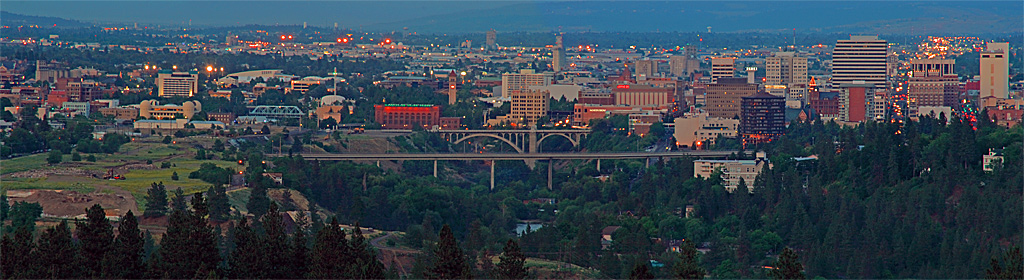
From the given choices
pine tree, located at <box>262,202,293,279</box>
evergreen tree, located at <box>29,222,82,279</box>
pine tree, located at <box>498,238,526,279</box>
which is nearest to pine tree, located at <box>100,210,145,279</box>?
evergreen tree, located at <box>29,222,82,279</box>

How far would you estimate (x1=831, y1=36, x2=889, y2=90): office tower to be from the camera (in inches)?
6176

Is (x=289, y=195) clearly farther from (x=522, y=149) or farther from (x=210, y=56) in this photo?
(x=210, y=56)

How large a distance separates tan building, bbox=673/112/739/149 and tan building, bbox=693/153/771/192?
23367 millimetres

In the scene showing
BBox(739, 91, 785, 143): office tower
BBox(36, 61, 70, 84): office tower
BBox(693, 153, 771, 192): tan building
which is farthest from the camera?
BBox(36, 61, 70, 84): office tower

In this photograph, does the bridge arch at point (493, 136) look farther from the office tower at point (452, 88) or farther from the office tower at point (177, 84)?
the office tower at point (177, 84)

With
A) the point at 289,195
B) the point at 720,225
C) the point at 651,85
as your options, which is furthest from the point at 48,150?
the point at 651,85

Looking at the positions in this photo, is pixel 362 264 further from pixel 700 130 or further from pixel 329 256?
pixel 700 130

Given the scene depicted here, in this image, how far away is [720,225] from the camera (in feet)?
215

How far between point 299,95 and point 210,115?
26.9 metres

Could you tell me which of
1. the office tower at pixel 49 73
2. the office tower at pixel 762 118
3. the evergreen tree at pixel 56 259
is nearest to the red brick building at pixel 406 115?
the office tower at pixel 762 118

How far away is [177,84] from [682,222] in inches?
3393

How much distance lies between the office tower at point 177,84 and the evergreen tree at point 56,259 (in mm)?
99390

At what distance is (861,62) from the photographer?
525 ft

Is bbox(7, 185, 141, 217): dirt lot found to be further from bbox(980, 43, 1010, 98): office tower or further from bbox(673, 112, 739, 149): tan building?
bbox(980, 43, 1010, 98): office tower
